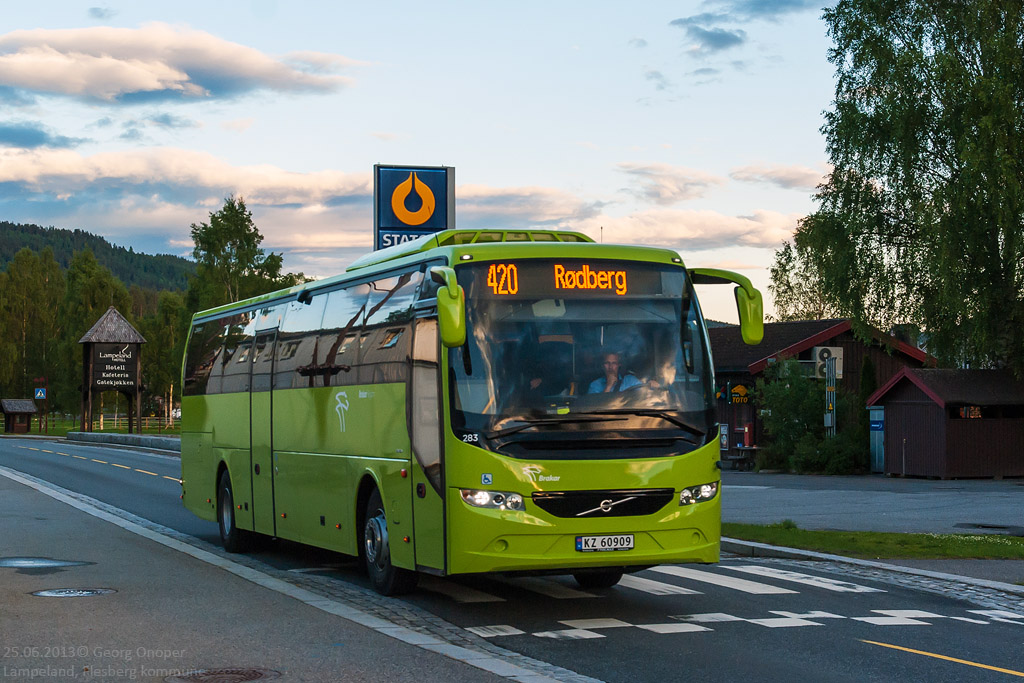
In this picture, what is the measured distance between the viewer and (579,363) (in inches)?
428

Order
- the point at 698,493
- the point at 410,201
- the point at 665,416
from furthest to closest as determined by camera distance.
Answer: the point at 410,201 < the point at 698,493 < the point at 665,416

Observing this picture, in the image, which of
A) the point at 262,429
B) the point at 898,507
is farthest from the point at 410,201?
the point at 898,507

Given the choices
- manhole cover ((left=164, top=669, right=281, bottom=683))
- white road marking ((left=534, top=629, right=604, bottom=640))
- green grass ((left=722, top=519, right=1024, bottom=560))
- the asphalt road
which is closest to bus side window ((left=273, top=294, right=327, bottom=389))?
the asphalt road

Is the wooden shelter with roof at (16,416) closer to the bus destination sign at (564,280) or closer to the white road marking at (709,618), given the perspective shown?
the bus destination sign at (564,280)

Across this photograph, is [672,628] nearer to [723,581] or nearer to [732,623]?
[732,623]

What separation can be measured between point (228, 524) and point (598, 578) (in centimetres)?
582

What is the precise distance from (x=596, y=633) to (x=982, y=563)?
6.91m

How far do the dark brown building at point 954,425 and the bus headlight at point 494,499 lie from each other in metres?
29.4

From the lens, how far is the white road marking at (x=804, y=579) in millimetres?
13203

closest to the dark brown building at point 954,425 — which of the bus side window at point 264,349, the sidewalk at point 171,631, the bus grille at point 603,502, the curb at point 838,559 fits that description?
the curb at point 838,559

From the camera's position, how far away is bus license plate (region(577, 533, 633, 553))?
1071 cm

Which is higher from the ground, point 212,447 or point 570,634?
point 212,447

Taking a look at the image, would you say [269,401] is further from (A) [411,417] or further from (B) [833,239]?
(B) [833,239]

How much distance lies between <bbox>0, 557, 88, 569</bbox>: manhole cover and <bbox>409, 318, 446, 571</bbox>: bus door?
515 centimetres
